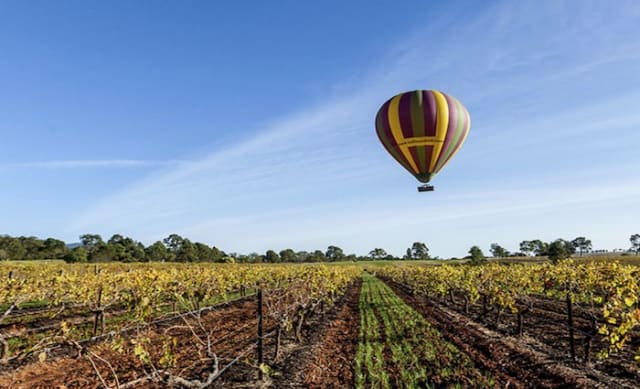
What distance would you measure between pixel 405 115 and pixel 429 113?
3.72ft

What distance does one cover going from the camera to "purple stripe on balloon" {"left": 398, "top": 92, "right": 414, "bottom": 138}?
19.4 m

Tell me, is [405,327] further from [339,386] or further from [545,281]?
[339,386]

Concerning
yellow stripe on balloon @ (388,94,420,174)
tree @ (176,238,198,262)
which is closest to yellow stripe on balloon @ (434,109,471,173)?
yellow stripe on balloon @ (388,94,420,174)

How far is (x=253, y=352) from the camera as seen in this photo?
39.6 ft

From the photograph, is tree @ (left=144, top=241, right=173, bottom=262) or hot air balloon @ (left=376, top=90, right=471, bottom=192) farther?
tree @ (left=144, top=241, right=173, bottom=262)

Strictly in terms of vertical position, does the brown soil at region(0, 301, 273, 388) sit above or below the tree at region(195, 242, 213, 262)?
below

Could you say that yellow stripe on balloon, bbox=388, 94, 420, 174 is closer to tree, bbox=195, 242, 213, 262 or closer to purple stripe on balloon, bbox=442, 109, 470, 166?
purple stripe on balloon, bbox=442, 109, 470, 166

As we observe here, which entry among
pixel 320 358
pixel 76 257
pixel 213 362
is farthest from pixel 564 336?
pixel 76 257

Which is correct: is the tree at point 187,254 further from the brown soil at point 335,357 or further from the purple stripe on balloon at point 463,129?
the purple stripe on balloon at point 463,129

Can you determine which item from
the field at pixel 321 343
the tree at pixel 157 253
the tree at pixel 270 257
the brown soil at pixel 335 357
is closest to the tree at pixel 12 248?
the tree at pixel 157 253

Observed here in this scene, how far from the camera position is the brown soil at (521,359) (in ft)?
30.2

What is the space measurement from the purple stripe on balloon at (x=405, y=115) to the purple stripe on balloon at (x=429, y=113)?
27.8 inches

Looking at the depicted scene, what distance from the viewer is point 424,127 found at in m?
19.2

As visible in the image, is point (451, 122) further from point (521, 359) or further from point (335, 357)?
point (335, 357)
